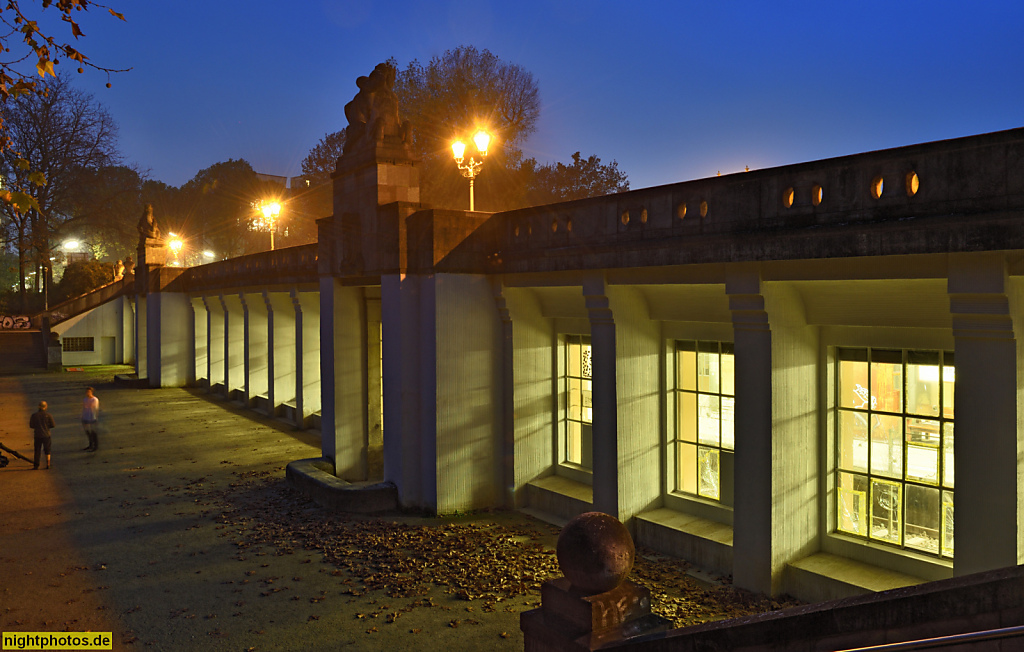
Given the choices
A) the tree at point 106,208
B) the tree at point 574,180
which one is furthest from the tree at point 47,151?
the tree at point 574,180

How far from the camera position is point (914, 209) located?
7.07 meters

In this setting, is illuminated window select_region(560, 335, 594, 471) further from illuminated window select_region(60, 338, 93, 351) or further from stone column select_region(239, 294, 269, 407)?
illuminated window select_region(60, 338, 93, 351)

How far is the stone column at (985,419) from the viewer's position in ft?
22.2

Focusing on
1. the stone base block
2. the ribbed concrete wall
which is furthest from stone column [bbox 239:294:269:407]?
the ribbed concrete wall

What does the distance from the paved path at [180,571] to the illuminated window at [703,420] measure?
3.58m

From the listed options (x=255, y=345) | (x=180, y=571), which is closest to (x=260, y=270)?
(x=255, y=345)

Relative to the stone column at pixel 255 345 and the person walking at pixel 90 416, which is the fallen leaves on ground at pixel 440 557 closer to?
the person walking at pixel 90 416

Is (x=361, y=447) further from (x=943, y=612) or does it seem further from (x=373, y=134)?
(x=943, y=612)

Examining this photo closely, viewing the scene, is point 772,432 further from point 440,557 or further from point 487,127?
point 487,127

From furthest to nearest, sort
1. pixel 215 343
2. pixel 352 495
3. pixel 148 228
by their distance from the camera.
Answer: pixel 148 228 < pixel 215 343 < pixel 352 495

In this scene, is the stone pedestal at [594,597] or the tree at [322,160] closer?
the stone pedestal at [594,597]

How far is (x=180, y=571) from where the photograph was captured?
10.5 metres

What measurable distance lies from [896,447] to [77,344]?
4533 centimetres

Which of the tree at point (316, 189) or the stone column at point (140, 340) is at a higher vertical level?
the tree at point (316, 189)
